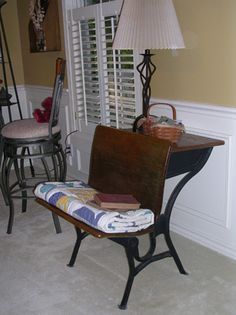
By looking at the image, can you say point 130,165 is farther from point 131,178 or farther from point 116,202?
point 116,202

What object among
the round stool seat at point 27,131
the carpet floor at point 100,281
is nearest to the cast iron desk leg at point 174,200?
the carpet floor at point 100,281

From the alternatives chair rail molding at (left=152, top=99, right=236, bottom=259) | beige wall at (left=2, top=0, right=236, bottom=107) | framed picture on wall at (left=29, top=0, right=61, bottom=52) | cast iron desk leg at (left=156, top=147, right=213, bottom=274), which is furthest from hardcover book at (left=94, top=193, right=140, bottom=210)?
framed picture on wall at (left=29, top=0, right=61, bottom=52)

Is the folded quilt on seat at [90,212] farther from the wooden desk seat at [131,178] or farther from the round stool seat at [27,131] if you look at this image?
the round stool seat at [27,131]

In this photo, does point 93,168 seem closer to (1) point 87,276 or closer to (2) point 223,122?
(1) point 87,276

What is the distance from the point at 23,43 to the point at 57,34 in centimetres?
82

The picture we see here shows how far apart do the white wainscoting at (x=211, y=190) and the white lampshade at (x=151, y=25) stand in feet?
1.42

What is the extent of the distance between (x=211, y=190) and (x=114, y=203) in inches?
29.7

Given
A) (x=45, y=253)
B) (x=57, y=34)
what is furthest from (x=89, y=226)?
(x=57, y=34)

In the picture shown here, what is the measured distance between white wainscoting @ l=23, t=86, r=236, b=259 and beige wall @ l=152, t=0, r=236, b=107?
73mm

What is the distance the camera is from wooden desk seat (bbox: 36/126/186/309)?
6.35 feet

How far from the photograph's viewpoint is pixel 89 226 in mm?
1849

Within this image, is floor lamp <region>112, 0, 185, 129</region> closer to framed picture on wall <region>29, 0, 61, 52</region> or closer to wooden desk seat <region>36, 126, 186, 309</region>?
wooden desk seat <region>36, 126, 186, 309</region>

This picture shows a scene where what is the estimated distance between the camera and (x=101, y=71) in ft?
10.2

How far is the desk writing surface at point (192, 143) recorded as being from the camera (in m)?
2.03
